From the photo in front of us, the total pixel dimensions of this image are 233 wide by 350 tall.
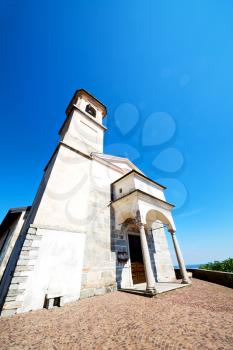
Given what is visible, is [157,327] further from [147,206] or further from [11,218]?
[11,218]

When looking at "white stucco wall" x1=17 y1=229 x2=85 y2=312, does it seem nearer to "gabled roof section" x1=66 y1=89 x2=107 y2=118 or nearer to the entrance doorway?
the entrance doorway

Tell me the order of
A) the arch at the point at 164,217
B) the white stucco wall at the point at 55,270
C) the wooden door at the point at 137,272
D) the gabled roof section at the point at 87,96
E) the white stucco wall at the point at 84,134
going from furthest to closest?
the gabled roof section at the point at 87,96 → the white stucco wall at the point at 84,134 → the arch at the point at 164,217 → the wooden door at the point at 137,272 → the white stucco wall at the point at 55,270

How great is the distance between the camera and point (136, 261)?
29.0 ft

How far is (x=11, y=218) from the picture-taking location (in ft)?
33.0

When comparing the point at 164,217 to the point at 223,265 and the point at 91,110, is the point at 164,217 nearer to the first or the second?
the point at 223,265

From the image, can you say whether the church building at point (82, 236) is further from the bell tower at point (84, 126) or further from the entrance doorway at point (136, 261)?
the bell tower at point (84, 126)

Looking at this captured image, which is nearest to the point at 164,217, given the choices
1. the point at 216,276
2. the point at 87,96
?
the point at 216,276

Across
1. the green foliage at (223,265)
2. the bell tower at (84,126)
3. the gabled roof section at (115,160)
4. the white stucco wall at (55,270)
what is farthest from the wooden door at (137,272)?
the bell tower at (84,126)

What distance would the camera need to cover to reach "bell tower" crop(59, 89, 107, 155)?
35.1ft

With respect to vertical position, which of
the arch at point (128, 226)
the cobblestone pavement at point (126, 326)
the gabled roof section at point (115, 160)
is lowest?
the cobblestone pavement at point (126, 326)

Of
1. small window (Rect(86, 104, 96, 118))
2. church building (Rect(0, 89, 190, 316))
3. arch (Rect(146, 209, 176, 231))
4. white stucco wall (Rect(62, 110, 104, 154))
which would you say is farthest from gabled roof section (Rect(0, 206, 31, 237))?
small window (Rect(86, 104, 96, 118))

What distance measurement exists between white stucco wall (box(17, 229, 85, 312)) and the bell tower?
5.67m

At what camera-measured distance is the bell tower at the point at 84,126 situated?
10.7 meters

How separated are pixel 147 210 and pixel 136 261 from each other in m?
3.43
